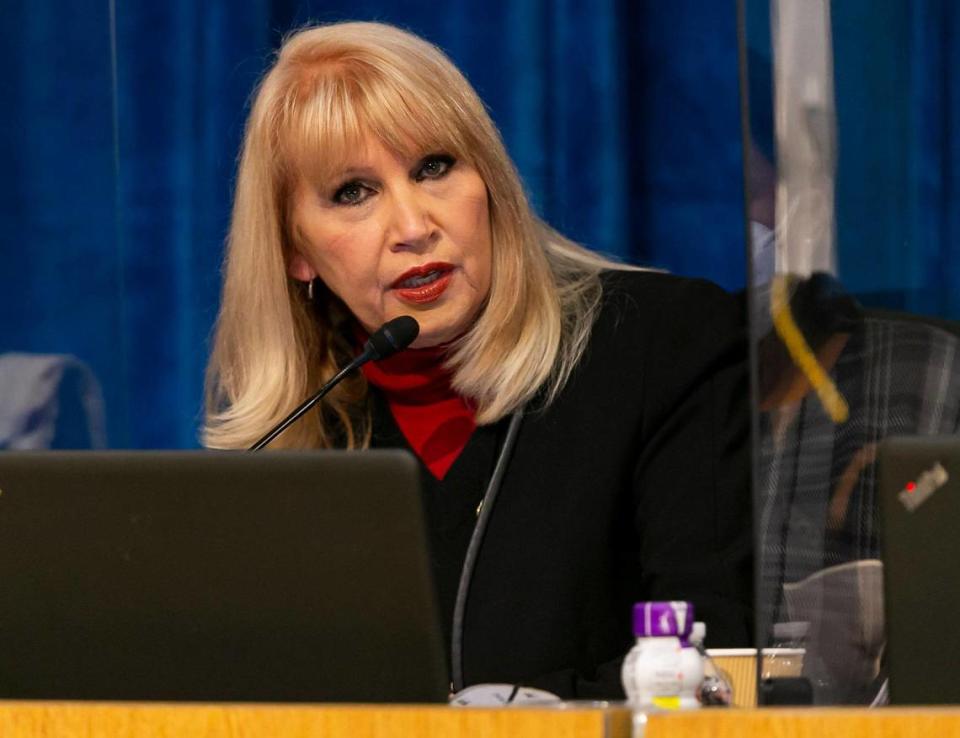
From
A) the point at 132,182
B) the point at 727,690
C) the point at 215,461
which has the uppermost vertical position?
the point at 132,182

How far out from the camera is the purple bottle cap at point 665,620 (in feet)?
2.97

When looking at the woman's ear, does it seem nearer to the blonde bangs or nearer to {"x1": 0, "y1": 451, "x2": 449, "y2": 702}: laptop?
the blonde bangs

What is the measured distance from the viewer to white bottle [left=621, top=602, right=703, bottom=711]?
88 cm

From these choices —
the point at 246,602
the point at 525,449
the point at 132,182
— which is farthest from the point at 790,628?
the point at 132,182

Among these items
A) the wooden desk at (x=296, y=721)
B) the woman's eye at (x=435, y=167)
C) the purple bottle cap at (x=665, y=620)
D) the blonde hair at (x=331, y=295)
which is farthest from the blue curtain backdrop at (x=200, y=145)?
the wooden desk at (x=296, y=721)

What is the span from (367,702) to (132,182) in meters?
1.65

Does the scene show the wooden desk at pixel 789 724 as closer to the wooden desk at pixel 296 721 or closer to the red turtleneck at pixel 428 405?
the wooden desk at pixel 296 721

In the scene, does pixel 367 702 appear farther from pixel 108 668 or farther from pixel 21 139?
pixel 21 139

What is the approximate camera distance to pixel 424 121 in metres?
1.60

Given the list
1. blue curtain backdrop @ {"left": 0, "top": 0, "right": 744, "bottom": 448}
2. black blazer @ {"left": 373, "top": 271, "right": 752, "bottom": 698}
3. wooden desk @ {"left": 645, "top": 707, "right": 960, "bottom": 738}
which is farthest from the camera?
blue curtain backdrop @ {"left": 0, "top": 0, "right": 744, "bottom": 448}

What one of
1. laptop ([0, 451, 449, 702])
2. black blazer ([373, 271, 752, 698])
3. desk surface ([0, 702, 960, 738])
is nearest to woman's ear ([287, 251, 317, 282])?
black blazer ([373, 271, 752, 698])

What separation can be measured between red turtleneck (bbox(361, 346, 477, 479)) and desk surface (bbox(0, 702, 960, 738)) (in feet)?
2.74

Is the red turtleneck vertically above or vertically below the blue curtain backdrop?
below

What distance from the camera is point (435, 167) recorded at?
5.35 ft
